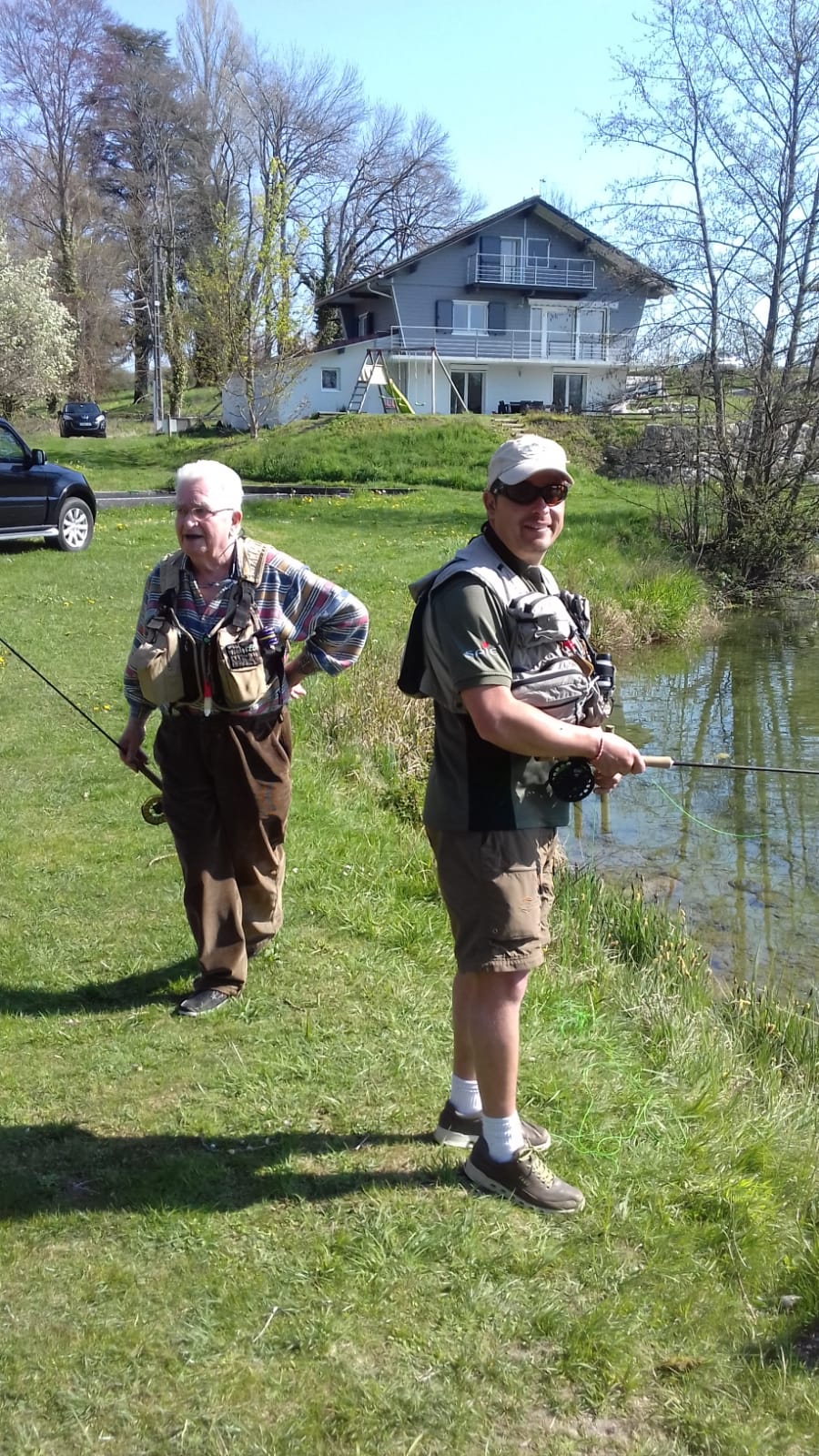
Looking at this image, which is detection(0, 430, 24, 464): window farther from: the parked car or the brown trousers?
the parked car

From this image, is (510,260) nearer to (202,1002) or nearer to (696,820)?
(696,820)

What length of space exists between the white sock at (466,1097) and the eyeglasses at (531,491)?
164 centimetres

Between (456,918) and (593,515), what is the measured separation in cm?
1870

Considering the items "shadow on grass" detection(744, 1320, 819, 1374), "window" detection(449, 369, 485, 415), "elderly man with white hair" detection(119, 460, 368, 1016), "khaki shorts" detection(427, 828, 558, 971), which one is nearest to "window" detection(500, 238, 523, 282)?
"window" detection(449, 369, 485, 415)

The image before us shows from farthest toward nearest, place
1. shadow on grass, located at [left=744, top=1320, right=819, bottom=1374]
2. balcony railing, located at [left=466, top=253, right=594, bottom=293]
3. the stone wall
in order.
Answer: balcony railing, located at [left=466, top=253, right=594, bottom=293] → the stone wall → shadow on grass, located at [left=744, top=1320, right=819, bottom=1374]

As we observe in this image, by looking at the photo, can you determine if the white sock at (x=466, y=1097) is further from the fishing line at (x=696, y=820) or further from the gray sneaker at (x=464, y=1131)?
the fishing line at (x=696, y=820)

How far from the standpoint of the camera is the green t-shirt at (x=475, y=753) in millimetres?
2611

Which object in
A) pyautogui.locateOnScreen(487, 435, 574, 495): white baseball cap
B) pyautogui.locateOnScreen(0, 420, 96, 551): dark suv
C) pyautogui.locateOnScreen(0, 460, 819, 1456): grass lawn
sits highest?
pyautogui.locateOnScreen(0, 420, 96, 551): dark suv

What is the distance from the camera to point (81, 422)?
133 feet

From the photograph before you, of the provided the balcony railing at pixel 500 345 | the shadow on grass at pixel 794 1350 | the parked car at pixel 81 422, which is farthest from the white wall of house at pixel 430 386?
the shadow on grass at pixel 794 1350

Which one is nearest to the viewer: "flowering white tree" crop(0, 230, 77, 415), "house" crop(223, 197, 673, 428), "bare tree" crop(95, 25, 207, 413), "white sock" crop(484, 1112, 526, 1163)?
"white sock" crop(484, 1112, 526, 1163)

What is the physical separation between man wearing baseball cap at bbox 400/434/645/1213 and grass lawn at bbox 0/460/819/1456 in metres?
0.48

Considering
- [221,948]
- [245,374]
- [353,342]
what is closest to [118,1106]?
[221,948]

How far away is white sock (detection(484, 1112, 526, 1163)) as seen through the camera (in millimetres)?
2982
